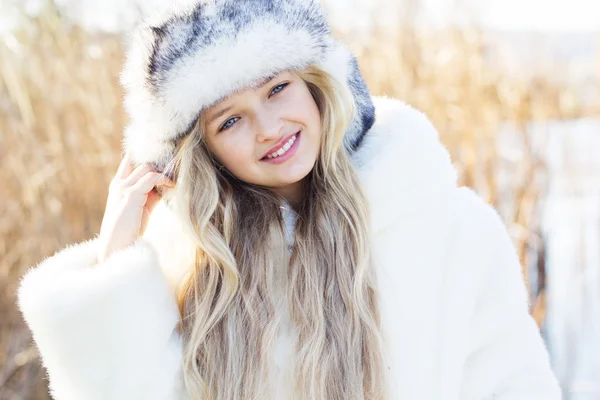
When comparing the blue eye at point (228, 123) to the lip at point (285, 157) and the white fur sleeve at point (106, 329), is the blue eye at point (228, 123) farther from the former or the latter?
the white fur sleeve at point (106, 329)

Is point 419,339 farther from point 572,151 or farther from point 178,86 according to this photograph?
point 572,151

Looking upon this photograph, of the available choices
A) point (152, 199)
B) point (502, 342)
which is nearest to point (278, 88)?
point (152, 199)

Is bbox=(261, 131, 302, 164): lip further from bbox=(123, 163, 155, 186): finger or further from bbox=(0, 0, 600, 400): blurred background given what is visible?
bbox=(0, 0, 600, 400): blurred background

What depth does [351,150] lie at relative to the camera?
60.9 inches

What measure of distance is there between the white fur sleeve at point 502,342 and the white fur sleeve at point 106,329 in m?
0.67

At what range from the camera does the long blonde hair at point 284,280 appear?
1.36 meters

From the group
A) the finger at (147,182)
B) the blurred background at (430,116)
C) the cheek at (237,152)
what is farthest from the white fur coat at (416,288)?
the blurred background at (430,116)

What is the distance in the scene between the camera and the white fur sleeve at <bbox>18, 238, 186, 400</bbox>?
1.27 metres

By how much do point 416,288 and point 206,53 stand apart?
672 mm

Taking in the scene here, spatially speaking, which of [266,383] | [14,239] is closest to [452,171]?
[266,383]

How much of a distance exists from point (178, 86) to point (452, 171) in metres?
0.65

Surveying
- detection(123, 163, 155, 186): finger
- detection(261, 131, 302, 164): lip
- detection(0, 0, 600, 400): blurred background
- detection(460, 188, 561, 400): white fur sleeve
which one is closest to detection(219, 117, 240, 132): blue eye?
detection(261, 131, 302, 164): lip

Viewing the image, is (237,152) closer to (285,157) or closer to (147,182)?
(285,157)

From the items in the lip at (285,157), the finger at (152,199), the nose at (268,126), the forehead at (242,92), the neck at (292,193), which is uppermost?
the forehead at (242,92)
